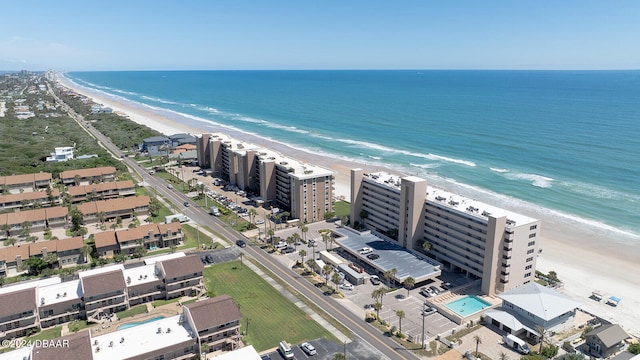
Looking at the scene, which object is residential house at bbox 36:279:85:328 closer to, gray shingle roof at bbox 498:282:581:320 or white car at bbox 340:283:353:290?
white car at bbox 340:283:353:290

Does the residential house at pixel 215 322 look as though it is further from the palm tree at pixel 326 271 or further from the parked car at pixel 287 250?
the parked car at pixel 287 250

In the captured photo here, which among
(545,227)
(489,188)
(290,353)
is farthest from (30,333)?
(489,188)

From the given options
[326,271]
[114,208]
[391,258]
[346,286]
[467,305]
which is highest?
[114,208]

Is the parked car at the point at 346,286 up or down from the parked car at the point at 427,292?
down

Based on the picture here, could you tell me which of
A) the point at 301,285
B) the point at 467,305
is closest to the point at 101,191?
the point at 301,285

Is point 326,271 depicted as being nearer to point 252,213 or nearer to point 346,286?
point 346,286

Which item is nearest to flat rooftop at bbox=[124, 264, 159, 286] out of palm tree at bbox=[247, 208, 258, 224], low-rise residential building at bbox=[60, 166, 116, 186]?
palm tree at bbox=[247, 208, 258, 224]

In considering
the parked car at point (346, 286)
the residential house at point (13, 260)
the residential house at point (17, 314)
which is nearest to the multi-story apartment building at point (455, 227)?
the parked car at point (346, 286)
